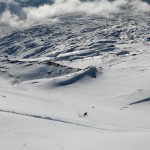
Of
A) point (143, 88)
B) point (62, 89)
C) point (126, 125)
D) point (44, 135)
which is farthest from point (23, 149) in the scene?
point (62, 89)

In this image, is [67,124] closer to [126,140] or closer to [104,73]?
[126,140]

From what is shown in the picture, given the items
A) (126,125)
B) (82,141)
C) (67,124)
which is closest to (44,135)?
(82,141)

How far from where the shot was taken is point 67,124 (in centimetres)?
4603

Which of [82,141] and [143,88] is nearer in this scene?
[82,141]

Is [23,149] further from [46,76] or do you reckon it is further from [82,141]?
[46,76]

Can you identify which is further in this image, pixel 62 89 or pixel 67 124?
pixel 62 89

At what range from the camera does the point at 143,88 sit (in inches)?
3745

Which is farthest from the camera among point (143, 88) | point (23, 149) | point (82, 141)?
point (143, 88)

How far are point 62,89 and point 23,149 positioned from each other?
80387 millimetres

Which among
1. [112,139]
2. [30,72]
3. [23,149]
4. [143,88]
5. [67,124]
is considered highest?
[23,149]

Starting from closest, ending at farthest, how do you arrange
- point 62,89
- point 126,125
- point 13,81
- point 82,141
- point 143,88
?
point 82,141 < point 126,125 < point 143,88 < point 62,89 < point 13,81

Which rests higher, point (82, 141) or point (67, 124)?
point (82, 141)

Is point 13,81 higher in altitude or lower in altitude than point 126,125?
lower

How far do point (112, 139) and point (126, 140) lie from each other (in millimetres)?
1272
